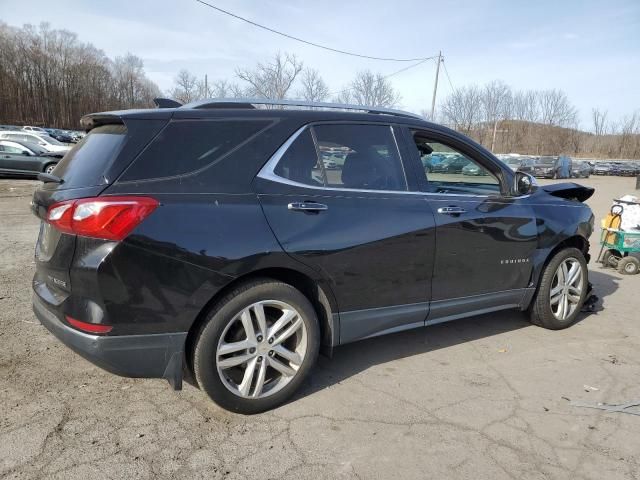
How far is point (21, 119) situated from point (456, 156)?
327ft

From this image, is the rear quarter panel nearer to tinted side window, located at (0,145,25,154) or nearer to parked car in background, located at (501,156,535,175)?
tinted side window, located at (0,145,25,154)

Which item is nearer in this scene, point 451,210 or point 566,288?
point 451,210

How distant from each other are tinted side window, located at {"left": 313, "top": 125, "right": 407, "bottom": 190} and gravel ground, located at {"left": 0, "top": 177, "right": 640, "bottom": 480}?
138cm

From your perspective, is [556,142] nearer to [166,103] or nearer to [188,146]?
[166,103]

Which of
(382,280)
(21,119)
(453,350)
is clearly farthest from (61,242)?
(21,119)

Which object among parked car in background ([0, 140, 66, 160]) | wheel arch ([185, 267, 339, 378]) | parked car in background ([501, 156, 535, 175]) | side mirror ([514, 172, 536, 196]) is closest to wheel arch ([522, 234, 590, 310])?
side mirror ([514, 172, 536, 196])

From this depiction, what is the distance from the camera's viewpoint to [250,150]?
2816 mm

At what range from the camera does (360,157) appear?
3.32m

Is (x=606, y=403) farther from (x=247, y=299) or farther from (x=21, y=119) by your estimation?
(x=21, y=119)

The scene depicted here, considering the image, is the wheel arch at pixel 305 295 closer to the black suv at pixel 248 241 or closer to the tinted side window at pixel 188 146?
the black suv at pixel 248 241

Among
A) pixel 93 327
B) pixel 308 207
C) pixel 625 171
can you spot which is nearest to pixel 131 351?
pixel 93 327

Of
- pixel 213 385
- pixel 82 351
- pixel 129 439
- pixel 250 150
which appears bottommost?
pixel 129 439

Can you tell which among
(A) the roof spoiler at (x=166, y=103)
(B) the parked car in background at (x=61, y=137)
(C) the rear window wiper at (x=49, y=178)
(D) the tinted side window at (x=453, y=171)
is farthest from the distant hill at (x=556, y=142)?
(C) the rear window wiper at (x=49, y=178)

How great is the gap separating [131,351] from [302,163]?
1.45m
